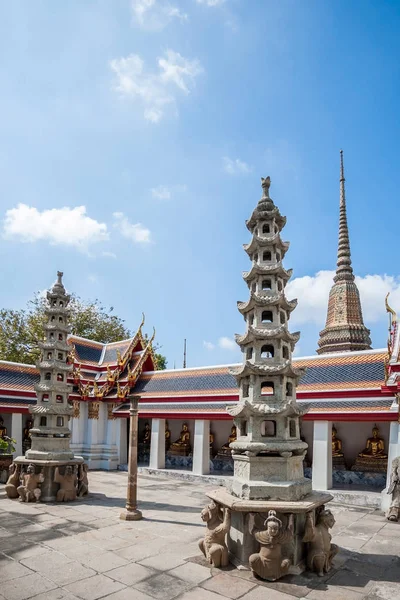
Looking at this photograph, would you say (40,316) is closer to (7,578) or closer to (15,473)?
(15,473)

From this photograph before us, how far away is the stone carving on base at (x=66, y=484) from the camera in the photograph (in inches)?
568

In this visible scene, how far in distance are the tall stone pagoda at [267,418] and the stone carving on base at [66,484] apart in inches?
288

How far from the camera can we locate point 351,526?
39.3 feet

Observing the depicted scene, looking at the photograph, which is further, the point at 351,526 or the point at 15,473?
the point at 15,473

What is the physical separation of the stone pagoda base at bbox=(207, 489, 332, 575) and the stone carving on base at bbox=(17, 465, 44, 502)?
27.4 feet

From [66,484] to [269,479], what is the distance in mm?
8564

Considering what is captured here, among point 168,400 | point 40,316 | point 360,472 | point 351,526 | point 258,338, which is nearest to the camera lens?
point 258,338

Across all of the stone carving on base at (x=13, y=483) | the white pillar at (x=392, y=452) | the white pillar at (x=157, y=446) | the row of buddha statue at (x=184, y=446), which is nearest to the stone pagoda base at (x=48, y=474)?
the stone carving on base at (x=13, y=483)

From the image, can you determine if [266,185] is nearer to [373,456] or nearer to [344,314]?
[373,456]

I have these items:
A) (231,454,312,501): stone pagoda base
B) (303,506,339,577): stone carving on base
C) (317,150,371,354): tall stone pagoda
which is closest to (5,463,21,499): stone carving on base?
(231,454,312,501): stone pagoda base

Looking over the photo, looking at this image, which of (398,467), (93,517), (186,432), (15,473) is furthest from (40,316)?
(398,467)

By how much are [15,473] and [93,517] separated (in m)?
4.47

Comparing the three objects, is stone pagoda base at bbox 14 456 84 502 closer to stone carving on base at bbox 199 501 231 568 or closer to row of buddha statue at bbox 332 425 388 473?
stone carving on base at bbox 199 501 231 568

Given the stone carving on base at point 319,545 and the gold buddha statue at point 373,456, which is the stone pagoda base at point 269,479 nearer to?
the stone carving on base at point 319,545
